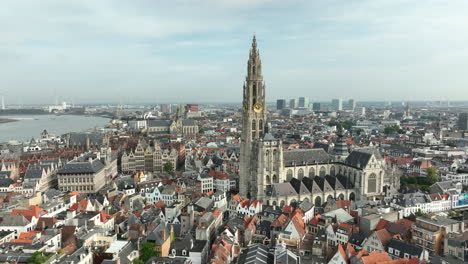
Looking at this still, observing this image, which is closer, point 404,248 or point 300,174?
point 404,248

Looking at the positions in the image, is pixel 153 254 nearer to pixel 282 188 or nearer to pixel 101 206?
pixel 101 206

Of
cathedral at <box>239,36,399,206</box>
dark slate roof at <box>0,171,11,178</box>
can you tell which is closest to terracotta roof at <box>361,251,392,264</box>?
cathedral at <box>239,36,399,206</box>

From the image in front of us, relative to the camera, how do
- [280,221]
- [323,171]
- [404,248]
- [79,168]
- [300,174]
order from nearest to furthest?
[404,248]
[280,221]
[300,174]
[323,171]
[79,168]

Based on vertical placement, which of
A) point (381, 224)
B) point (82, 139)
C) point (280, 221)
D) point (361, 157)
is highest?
point (361, 157)

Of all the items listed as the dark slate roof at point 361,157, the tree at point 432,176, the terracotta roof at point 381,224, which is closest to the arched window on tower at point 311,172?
the dark slate roof at point 361,157

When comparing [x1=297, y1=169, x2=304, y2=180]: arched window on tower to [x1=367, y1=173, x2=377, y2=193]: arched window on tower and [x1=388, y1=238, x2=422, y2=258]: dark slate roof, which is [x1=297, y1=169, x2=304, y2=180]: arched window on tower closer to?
[x1=367, y1=173, x2=377, y2=193]: arched window on tower

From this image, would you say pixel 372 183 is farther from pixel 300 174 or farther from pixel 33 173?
pixel 33 173

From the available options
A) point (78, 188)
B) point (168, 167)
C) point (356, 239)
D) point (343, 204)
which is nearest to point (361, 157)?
point (343, 204)
